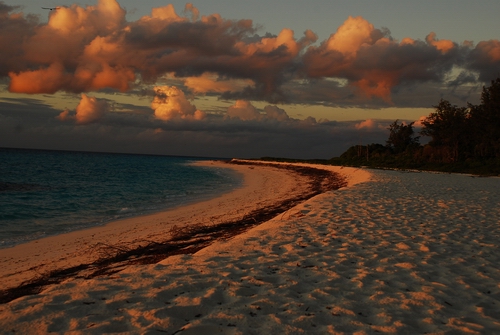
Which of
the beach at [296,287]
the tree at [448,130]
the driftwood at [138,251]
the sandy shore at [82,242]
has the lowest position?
the sandy shore at [82,242]

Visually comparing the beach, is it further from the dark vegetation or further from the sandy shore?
the dark vegetation

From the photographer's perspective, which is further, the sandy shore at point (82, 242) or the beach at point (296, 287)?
the sandy shore at point (82, 242)

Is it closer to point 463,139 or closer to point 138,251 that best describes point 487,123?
point 463,139

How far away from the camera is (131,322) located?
409cm

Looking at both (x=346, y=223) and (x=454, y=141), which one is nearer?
(x=346, y=223)

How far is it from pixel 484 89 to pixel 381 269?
55549 millimetres

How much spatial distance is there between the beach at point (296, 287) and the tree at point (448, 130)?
171 feet

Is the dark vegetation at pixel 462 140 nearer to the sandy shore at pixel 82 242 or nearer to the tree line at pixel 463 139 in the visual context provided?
the tree line at pixel 463 139

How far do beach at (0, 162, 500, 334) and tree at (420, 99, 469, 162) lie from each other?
52013mm

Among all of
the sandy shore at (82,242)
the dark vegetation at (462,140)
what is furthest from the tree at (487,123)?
the sandy shore at (82,242)

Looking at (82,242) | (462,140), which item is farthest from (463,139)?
(82,242)

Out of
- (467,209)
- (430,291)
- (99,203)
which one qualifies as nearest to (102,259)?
(430,291)

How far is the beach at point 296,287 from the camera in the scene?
13.5ft

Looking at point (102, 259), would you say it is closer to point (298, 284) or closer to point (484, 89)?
point (298, 284)
